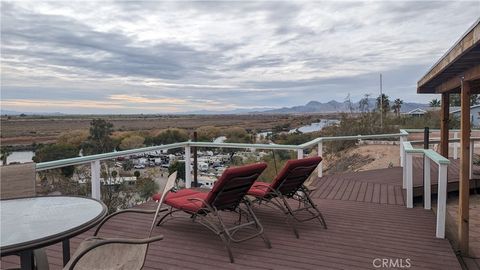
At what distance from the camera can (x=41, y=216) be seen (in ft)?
7.55

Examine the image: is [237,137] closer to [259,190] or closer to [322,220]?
[259,190]

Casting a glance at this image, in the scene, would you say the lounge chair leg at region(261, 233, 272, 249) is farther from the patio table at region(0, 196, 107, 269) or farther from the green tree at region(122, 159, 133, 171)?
the green tree at region(122, 159, 133, 171)

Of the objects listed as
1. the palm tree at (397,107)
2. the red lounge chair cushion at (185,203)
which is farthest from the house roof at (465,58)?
the palm tree at (397,107)

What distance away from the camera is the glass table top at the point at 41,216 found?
195 centimetres

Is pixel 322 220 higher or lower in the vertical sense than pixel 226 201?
lower

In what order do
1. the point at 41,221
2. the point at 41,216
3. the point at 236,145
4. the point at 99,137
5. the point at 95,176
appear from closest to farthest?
the point at 41,221 → the point at 41,216 → the point at 95,176 → the point at 236,145 → the point at 99,137

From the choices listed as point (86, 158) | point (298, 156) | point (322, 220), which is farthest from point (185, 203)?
point (298, 156)

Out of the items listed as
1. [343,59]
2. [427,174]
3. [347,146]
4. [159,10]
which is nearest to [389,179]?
[427,174]

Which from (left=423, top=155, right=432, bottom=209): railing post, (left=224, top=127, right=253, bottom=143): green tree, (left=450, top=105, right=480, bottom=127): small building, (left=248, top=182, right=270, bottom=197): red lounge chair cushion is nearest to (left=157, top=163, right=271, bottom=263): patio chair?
(left=248, top=182, right=270, bottom=197): red lounge chair cushion

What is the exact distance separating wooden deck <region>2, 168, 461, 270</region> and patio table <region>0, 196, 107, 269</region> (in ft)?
2.49

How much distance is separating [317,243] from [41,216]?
261 cm

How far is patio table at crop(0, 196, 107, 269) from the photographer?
1.85m

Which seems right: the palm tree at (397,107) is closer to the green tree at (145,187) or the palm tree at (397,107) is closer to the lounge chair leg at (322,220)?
the green tree at (145,187)

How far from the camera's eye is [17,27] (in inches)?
298
